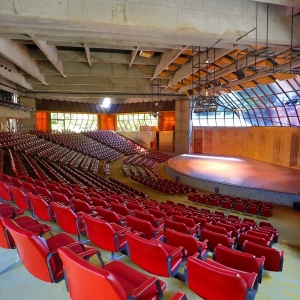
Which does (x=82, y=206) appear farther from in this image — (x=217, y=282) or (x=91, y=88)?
(x=91, y=88)

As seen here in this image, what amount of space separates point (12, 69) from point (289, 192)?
1953 cm

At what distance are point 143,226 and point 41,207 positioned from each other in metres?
2.13

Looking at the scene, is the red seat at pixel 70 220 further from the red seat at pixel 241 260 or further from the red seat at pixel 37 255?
the red seat at pixel 241 260

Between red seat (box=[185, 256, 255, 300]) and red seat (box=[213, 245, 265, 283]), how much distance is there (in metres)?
0.68

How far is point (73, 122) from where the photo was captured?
126ft

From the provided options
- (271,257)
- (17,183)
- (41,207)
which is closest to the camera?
(271,257)

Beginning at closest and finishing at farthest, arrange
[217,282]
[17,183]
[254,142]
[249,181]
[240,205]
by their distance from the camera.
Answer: [217,282] → [17,183] → [240,205] → [249,181] → [254,142]

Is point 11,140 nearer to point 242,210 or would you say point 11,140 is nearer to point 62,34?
point 62,34

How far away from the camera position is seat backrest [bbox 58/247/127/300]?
1.70 meters

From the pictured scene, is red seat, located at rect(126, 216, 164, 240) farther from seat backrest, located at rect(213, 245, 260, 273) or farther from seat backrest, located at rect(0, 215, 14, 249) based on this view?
seat backrest, located at rect(0, 215, 14, 249)

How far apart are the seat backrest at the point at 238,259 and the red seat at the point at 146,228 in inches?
42.9

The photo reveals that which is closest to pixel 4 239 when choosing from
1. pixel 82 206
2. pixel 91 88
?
pixel 82 206

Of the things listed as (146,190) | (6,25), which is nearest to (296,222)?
(146,190)

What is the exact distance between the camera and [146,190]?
14.8 metres
